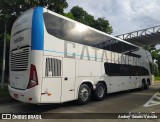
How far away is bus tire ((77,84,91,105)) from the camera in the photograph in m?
9.46

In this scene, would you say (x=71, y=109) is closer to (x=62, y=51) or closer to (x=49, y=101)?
(x=49, y=101)

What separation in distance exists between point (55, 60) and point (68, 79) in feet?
3.59

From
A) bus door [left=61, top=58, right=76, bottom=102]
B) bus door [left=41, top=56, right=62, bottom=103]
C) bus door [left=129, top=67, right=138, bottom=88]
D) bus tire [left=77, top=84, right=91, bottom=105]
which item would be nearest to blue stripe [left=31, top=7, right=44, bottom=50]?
bus door [left=41, top=56, right=62, bottom=103]

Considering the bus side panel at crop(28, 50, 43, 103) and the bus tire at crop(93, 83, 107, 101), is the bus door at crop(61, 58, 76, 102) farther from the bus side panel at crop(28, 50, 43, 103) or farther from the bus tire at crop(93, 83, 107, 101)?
the bus tire at crop(93, 83, 107, 101)

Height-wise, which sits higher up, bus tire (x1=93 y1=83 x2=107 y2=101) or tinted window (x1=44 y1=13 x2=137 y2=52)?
tinted window (x1=44 y1=13 x2=137 y2=52)

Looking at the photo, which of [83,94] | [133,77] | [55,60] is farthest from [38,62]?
[133,77]

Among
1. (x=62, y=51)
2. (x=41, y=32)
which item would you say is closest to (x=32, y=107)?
(x=62, y=51)

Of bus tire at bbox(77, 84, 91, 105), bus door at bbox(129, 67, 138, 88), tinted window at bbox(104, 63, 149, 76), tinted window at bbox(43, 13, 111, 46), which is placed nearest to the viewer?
tinted window at bbox(43, 13, 111, 46)

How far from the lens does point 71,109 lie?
8.73 m

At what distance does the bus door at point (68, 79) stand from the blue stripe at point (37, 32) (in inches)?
55.5

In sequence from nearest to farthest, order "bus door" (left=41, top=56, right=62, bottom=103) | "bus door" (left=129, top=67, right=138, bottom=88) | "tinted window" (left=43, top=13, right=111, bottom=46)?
"bus door" (left=41, top=56, right=62, bottom=103), "tinted window" (left=43, top=13, right=111, bottom=46), "bus door" (left=129, top=67, right=138, bottom=88)

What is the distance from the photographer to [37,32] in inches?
297

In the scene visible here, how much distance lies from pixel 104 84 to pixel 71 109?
336cm

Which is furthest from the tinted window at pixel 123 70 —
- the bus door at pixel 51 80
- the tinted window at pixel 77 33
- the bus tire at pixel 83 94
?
the bus door at pixel 51 80
